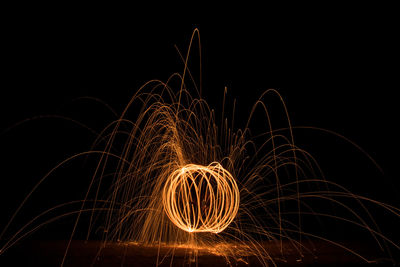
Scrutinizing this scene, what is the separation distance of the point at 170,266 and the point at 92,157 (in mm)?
7932

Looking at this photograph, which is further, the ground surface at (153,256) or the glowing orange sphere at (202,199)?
the glowing orange sphere at (202,199)

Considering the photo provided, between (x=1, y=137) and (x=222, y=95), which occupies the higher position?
(x=222, y=95)

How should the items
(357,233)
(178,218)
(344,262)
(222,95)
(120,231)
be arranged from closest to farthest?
(344,262) < (178,218) < (120,231) < (357,233) < (222,95)

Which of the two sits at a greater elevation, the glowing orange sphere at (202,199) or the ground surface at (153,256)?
the glowing orange sphere at (202,199)

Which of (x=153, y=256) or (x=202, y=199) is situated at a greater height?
(x=202, y=199)

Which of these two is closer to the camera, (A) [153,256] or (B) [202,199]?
(A) [153,256]

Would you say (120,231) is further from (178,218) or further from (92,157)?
(92,157)

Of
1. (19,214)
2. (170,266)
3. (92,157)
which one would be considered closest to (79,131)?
(92,157)

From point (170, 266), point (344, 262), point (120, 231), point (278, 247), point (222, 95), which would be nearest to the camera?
point (170, 266)

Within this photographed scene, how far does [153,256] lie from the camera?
8.38 metres

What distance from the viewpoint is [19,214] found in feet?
44.1

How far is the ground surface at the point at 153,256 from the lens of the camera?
25.5ft

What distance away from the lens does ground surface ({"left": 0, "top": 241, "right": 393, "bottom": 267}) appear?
7.76m

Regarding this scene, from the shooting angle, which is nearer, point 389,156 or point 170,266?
point 170,266
